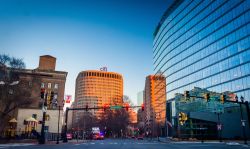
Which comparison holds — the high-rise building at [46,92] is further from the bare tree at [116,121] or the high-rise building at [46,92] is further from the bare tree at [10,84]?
the bare tree at [116,121]

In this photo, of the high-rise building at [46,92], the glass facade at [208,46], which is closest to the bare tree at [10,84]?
the high-rise building at [46,92]

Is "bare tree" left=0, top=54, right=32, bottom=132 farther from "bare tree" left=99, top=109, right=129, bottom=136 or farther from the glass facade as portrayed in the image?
"bare tree" left=99, top=109, right=129, bottom=136

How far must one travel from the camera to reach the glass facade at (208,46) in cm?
6681

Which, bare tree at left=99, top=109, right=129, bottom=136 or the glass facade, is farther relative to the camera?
bare tree at left=99, top=109, right=129, bottom=136

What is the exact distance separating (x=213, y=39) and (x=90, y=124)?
76.7 meters

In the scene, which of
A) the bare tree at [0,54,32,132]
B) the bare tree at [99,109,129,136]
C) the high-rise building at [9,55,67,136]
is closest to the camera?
the bare tree at [0,54,32,132]

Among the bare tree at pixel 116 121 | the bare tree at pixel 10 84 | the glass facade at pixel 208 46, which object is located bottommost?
the bare tree at pixel 116 121

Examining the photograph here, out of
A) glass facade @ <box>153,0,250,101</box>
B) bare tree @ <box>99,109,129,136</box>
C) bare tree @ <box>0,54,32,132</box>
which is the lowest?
bare tree @ <box>99,109,129,136</box>

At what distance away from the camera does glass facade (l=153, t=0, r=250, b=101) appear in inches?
2630

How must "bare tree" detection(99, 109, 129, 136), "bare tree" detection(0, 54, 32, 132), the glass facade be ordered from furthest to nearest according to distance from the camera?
"bare tree" detection(99, 109, 129, 136)
the glass facade
"bare tree" detection(0, 54, 32, 132)

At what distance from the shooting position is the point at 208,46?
81125mm

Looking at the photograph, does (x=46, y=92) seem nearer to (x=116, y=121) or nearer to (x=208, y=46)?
(x=116, y=121)

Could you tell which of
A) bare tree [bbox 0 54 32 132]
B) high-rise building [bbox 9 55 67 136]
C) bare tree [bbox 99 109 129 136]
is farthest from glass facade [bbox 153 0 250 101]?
bare tree [bbox 0 54 32 132]

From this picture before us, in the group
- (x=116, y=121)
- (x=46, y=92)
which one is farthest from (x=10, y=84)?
(x=116, y=121)
